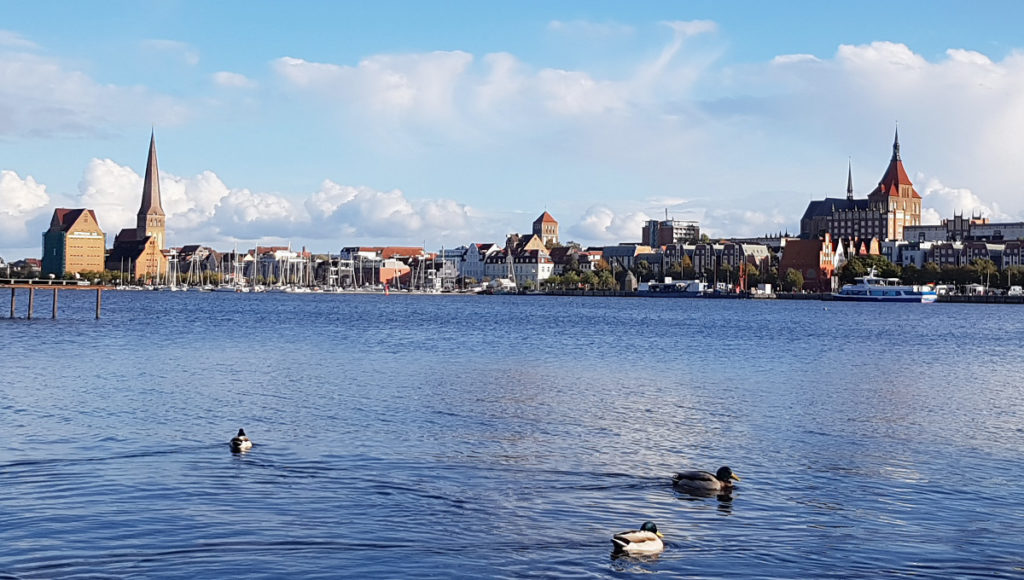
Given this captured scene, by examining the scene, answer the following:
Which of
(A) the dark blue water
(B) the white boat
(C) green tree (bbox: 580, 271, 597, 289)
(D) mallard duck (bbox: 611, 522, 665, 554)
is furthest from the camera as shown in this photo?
(C) green tree (bbox: 580, 271, 597, 289)

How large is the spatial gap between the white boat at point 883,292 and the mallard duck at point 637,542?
146820mm

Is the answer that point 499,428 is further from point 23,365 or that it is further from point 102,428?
point 23,365

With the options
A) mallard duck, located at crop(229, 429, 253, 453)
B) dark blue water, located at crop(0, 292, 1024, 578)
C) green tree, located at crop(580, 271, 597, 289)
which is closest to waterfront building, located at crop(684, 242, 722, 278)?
green tree, located at crop(580, 271, 597, 289)

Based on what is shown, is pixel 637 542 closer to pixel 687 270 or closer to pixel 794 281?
pixel 794 281

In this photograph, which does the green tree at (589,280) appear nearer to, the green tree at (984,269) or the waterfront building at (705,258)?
the waterfront building at (705,258)

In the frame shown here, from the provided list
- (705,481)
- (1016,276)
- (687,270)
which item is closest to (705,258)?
(687,270)

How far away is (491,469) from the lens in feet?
57.0

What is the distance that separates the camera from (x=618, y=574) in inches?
463

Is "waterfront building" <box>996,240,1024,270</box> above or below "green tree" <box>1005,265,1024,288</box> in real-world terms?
above

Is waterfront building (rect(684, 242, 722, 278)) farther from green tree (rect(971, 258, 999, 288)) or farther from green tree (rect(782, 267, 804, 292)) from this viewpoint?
green tree (rect(971, 258, 999, 288))

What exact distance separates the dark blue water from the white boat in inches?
4646

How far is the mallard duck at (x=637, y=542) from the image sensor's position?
12.2 meters

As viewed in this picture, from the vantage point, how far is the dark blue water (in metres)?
12.4

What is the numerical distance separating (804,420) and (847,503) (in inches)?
346
